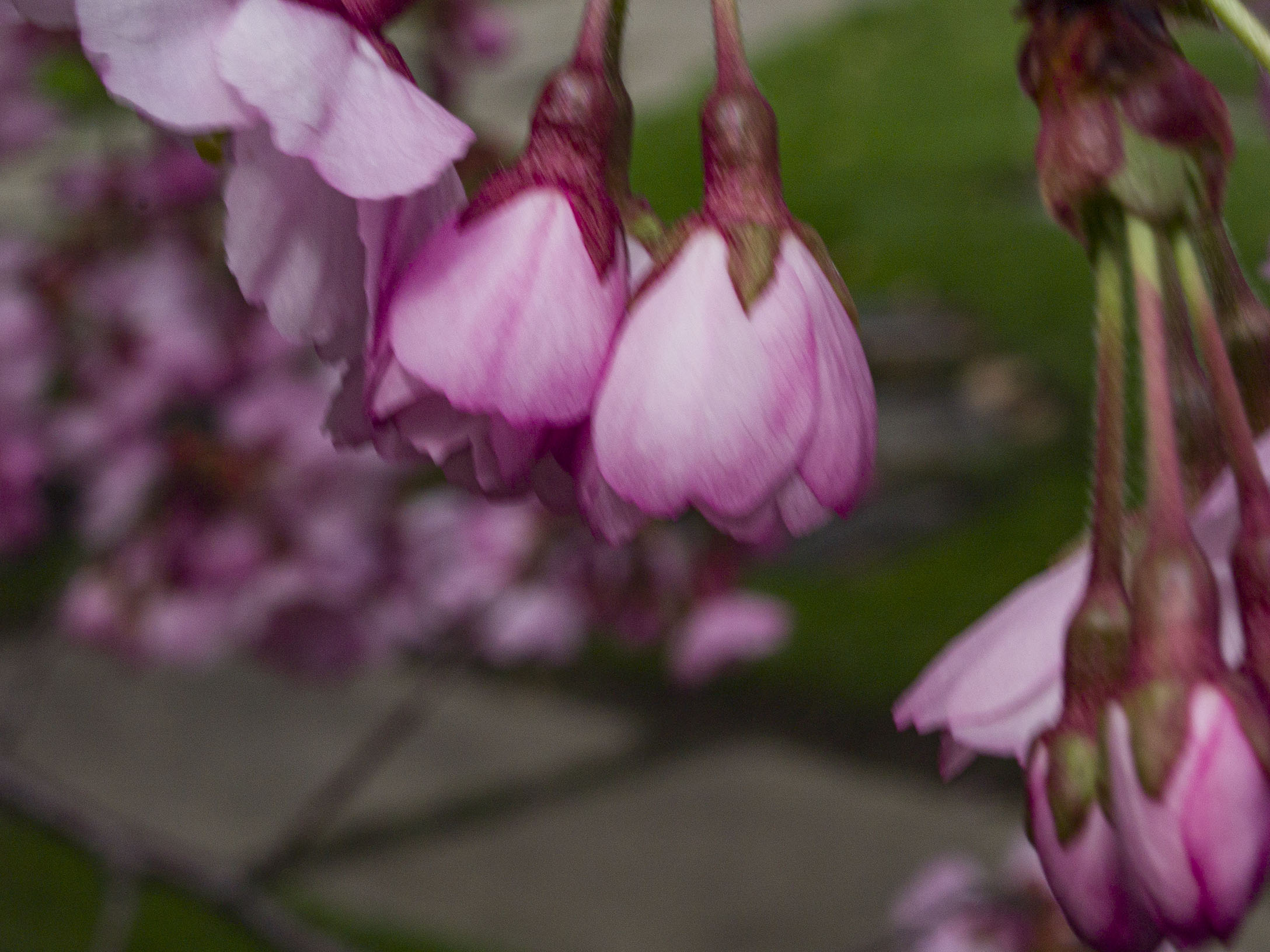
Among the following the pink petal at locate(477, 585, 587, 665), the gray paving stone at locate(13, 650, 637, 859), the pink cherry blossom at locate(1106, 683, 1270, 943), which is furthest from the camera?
the gray paving stone at locate(13, 650, 637, 859)

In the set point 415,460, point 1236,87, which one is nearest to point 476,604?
point 415,460

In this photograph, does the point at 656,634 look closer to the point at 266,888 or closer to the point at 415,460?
the point at 266,888

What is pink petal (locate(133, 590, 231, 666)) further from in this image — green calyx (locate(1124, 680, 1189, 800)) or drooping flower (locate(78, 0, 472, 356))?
green calyx (locate(1124, 680, 1189, 800))

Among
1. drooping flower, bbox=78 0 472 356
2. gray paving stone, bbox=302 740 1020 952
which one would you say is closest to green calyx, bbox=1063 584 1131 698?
drooping flower, bbox=78 0 472 356

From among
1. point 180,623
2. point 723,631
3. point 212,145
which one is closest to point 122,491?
point 180,623

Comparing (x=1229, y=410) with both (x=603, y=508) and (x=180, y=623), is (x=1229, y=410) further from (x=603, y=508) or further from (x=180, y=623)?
(x=180, y=623)

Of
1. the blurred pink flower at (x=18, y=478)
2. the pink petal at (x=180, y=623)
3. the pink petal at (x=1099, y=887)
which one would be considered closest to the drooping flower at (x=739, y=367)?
the pink petal at (x=1099, y=887)

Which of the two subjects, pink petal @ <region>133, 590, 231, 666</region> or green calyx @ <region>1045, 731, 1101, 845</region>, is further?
pink petal @ <region>133, 590, 231, 666</region>
